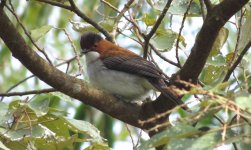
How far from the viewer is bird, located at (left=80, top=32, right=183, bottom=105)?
428 cm

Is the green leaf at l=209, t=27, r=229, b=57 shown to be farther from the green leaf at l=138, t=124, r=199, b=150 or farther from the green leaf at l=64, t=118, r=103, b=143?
the green leaf at l=138, t=124, r=199, b=150

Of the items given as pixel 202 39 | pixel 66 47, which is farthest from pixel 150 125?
pixel 66 47

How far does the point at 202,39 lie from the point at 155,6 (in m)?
0.84

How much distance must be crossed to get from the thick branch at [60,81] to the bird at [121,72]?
83cm

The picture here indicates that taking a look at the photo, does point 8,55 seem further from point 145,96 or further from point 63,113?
point 63,113

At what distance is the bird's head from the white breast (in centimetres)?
21

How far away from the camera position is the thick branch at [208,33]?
2.66 meters

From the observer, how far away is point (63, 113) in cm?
319

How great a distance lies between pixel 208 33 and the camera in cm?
273

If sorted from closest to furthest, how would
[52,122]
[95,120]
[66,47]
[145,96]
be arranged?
[52,122]
[145,96]
[95,120]
[66,47]

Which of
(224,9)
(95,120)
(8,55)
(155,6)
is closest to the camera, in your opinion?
(224,9)

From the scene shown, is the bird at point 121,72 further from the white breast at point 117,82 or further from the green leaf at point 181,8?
the green leaf at point 181,8

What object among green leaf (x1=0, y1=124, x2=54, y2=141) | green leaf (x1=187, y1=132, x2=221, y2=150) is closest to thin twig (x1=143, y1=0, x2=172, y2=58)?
green leaf (x1=0, y1=124, x2=54, y2=141)

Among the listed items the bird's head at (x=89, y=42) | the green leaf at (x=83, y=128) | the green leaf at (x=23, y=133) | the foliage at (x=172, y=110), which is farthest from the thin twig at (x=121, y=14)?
the green leaf at (x=23, y=133)
